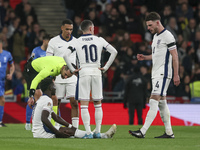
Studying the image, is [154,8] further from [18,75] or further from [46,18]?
[18,75]

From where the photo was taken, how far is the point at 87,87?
1060 cm

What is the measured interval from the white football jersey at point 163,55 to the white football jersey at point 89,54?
1.07 m

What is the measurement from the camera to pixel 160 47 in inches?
412

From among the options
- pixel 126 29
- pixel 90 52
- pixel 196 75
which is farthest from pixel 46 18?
pixel 90 52

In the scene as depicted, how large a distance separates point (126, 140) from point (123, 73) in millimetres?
9043

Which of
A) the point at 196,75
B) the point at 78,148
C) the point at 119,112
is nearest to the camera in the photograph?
the point at 78,148

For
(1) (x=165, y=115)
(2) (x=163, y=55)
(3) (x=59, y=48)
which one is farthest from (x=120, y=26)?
(1) (x=165, y=115)

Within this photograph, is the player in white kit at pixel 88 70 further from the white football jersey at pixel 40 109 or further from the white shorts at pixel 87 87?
the white football jersey at pixel 40 109

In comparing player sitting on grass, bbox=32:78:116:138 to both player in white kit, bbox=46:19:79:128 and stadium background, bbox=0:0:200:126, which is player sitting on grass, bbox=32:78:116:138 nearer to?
player in white kit, bbox=46:19:79:128

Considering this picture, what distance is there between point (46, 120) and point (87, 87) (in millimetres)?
1124

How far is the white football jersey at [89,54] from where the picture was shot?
10.6 m

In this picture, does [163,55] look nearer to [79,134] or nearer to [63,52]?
[79,134]

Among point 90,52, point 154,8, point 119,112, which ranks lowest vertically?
point 119,112

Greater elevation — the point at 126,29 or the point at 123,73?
the point at 126,29
